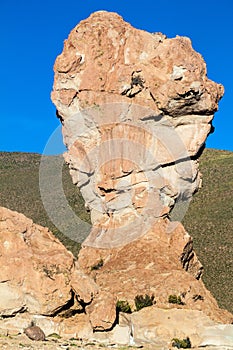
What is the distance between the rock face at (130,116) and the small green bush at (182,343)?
29.0ft

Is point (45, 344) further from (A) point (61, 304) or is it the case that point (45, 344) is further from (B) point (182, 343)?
(B) point (182, 343)

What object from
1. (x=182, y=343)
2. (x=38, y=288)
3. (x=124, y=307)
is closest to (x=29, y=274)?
(x=38, y=288)

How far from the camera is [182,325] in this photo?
25.1 m

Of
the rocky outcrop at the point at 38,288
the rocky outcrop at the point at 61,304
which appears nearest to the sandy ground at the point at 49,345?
the rocky outcrop at the point at 61,304

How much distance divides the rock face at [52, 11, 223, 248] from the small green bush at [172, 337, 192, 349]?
8831 mm

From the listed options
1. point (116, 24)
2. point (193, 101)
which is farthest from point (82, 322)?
point (116, 24)

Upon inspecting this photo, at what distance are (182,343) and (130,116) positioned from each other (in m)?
12.5

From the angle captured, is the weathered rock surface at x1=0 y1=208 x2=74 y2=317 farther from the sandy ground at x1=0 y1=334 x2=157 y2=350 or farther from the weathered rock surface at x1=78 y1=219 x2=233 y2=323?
the weathered rock surface at x1=78 y1=219 x2=233 y2=323

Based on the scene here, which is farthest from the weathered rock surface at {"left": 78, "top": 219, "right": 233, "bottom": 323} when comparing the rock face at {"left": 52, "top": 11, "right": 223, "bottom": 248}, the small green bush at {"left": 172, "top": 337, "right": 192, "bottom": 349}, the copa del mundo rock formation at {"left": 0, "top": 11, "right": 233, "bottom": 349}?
the small green bush at {"left": 172, "top": 337, "right": 192, "bottom": 349}

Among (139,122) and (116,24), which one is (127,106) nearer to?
(139,122)

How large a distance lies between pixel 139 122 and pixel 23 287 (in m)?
11.9

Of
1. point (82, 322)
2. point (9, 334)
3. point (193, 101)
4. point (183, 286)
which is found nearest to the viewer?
point (9, 334)

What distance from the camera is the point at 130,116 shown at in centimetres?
3275

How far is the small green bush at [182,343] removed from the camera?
23984 mm
